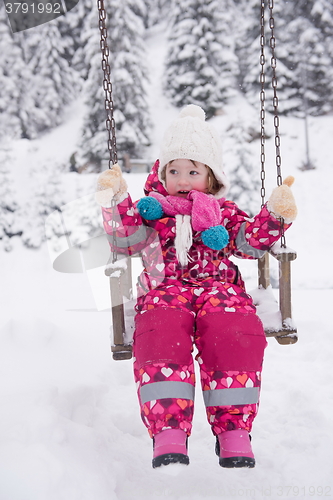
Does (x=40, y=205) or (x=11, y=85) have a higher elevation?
(x=11, y=85)

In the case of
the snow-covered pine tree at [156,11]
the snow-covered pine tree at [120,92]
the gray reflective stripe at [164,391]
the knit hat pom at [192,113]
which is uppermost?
the snow-covered pine tree at [156,11]

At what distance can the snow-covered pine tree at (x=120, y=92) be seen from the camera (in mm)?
9320

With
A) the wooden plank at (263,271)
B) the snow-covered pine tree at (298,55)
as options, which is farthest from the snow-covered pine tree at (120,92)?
the wooden plank at (263,271)

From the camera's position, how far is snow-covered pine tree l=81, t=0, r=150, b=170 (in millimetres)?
9320

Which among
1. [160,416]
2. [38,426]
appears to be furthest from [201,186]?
[38,426]

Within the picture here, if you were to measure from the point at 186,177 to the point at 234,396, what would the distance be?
106 cm

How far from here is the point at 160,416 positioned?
1.42m

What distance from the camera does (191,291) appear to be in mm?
1774

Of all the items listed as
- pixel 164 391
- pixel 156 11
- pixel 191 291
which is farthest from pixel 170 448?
pixel 156 11

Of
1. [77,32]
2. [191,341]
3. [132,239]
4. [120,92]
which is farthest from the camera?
[77,32]

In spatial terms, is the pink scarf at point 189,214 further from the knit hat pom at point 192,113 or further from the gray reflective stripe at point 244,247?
the knit hat pom at point 192,113

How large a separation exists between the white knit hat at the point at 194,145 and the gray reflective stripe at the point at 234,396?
1012 mm

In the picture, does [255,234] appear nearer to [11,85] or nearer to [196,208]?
[196,208]

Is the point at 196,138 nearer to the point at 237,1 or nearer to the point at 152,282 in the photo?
the point at 152,282
